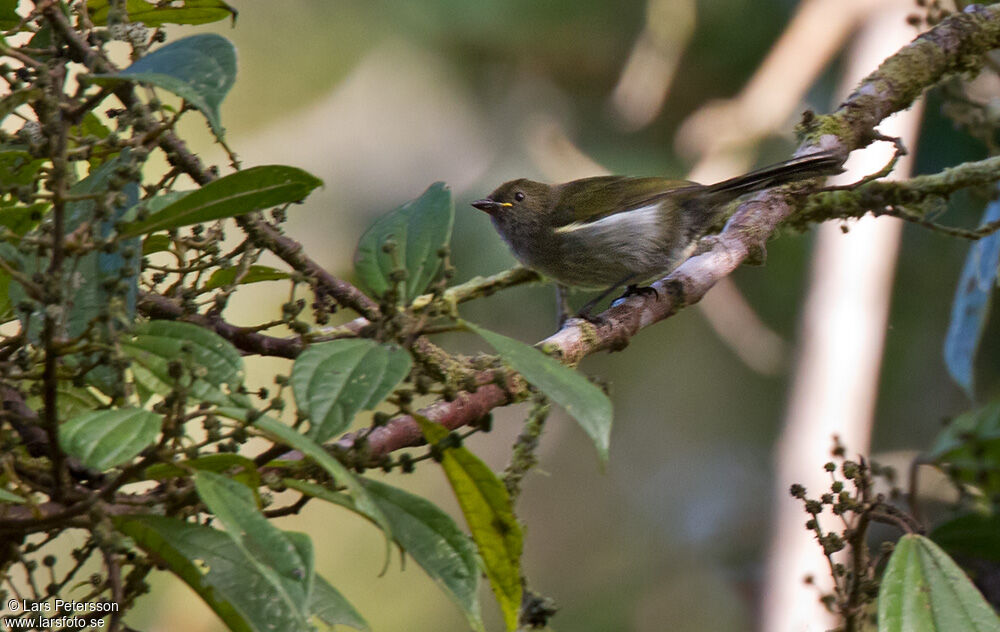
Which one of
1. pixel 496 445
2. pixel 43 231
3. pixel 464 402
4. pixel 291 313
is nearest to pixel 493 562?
pixel 464 402

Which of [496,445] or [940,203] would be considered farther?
[496,445]

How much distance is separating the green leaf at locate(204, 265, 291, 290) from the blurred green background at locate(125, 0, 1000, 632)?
4.33 meters

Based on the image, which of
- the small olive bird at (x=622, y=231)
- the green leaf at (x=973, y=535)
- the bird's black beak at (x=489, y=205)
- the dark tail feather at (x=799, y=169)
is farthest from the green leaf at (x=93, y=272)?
the bird's black beak at (x=489, y=205)

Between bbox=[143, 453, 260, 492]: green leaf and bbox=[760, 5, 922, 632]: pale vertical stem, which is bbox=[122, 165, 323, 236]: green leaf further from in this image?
bbox=[760, 5, 922, 632]: pale vertical stem

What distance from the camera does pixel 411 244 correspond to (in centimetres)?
116

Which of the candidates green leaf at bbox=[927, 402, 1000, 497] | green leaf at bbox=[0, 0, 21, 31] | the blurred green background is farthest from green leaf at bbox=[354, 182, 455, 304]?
the blurred green background

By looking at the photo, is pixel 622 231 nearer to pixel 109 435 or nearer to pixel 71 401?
pixel 71 401

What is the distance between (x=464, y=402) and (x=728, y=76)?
21.8 feet

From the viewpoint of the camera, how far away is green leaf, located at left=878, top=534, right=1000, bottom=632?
1451 mm

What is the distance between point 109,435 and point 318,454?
19cm

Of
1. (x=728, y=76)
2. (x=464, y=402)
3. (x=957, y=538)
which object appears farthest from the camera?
(x=728, y=76)

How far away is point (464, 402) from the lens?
1.29 metres

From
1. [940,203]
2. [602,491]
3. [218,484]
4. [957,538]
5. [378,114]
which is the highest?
[378,114]

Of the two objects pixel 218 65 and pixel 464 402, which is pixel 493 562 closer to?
pixel 464 402
